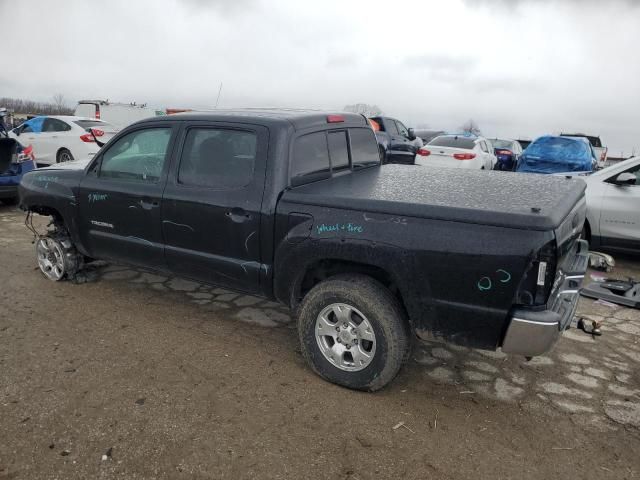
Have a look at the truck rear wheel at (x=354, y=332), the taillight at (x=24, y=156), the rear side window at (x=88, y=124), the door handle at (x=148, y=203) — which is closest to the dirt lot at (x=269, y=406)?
the truck rear wheel at (x=354, y=332)

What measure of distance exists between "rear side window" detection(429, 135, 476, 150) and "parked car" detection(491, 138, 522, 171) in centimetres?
341

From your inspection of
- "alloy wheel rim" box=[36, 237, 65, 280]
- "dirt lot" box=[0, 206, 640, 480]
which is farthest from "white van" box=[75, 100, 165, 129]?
"dirt lot" box=[0, 206, 640, 480]

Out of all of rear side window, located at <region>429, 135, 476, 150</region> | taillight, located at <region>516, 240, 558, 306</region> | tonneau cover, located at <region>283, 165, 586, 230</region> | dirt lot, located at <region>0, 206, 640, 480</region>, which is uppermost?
rear side window, located at <region>429, 135, 476, 150</region>

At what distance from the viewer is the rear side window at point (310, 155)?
11.2 ft

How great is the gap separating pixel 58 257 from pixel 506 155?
15726 mm

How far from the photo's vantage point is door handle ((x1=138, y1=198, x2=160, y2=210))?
3.92 meters

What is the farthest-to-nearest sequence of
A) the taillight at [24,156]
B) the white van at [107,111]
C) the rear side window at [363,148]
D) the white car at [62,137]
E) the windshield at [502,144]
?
1. the windshield at [502,144]
2. the white van at [107,111]
3. the white car at [62,137]
4. the taillight at [24,156]
5. the rear side window at [363,148]

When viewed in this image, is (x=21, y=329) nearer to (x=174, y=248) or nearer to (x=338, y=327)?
(x=174, y=248)

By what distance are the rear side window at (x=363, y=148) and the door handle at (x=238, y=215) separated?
1211 millimetres

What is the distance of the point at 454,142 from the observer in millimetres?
13344

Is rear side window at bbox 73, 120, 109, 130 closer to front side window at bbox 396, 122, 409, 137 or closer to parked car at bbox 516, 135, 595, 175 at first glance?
front side window at bbox 396, 122, 409, 137

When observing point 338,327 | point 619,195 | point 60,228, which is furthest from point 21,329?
point 619,195

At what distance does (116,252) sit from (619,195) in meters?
6.02

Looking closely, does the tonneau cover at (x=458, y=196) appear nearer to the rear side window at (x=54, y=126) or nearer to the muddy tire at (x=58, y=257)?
the muddy tire at (x=58, y=257)
